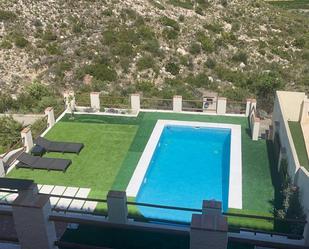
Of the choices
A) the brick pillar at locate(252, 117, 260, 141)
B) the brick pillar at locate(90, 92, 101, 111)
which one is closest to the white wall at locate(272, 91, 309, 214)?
the brick pillar at locate(252, 117, 260, 141)

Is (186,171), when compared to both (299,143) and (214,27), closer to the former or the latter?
(299,143)

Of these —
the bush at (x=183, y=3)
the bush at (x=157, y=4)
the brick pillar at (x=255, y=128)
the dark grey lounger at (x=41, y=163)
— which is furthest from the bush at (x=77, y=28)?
the brick pillar at (x=255, y=128)

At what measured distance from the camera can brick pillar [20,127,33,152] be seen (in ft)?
60.5

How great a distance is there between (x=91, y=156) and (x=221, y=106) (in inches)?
330

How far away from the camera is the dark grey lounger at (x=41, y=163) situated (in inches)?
677

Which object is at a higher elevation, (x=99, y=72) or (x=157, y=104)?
(x=99, y=72)

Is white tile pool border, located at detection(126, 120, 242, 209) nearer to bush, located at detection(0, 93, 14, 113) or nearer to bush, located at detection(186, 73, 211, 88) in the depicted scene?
bush, located at detection(0, 93, 14, 113)

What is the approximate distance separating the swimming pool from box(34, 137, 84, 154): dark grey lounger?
3438 mm

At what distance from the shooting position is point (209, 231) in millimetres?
6125

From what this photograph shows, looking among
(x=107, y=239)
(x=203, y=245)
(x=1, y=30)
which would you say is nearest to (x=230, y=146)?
(x=107, y=239)

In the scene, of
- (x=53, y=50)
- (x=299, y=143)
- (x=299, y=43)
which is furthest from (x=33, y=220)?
(x=299, y=43)

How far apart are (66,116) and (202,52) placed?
19972 mm

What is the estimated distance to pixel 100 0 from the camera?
4141 centimetres

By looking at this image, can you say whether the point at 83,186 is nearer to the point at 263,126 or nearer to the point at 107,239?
the point at 107,239
